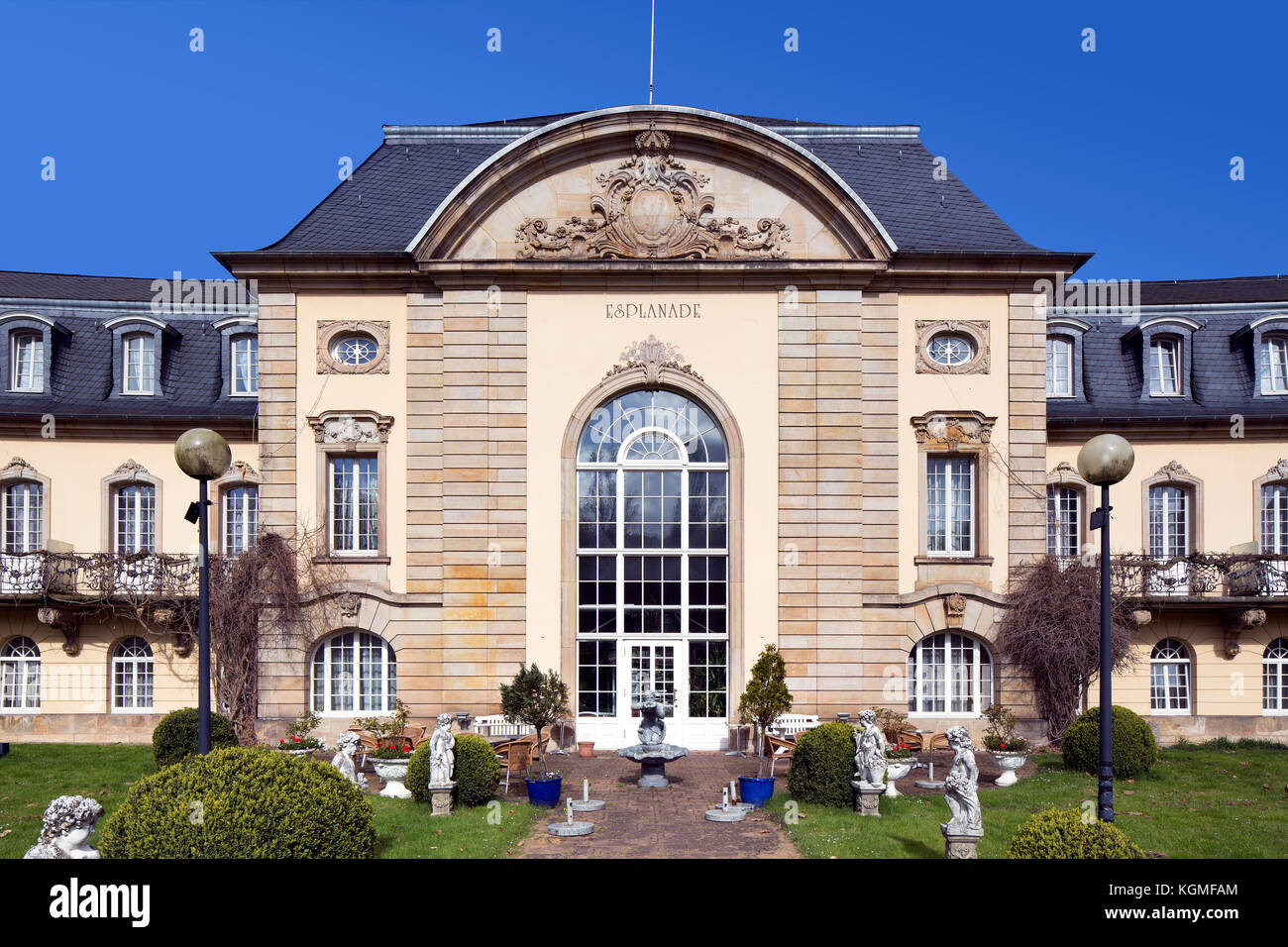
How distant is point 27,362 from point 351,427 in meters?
8.93

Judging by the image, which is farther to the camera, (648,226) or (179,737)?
(648,226)

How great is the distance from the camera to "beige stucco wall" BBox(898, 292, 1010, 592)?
19.3 meters

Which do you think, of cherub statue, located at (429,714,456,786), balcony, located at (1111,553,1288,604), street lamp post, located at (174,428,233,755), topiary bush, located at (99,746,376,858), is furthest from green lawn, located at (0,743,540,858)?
balcony, located at (1111,553,1288,604)

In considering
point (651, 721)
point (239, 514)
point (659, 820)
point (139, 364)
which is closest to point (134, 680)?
point (239, 514)

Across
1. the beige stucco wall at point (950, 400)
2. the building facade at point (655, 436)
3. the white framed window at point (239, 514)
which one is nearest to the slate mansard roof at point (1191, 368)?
the beige stucco wall at point (950, 400)

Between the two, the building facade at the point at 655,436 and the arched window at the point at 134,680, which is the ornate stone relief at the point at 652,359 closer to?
the building facade at the point at 655,436

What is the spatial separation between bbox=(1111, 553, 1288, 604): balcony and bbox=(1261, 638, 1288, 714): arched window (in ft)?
5.70

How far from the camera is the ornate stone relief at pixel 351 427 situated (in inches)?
756

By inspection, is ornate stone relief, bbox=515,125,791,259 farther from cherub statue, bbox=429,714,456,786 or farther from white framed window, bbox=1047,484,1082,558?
cherub statue, bbox=429,714,456,786

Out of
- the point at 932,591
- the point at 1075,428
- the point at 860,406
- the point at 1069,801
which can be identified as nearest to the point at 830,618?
the point at 932,591

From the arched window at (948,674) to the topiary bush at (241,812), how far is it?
43.1 ft

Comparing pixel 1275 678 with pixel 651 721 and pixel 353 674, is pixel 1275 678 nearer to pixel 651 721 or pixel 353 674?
pixel 651 721

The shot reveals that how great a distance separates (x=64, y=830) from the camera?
7.16 metres

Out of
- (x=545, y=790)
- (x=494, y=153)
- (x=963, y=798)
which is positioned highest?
(x=494, y=153)
